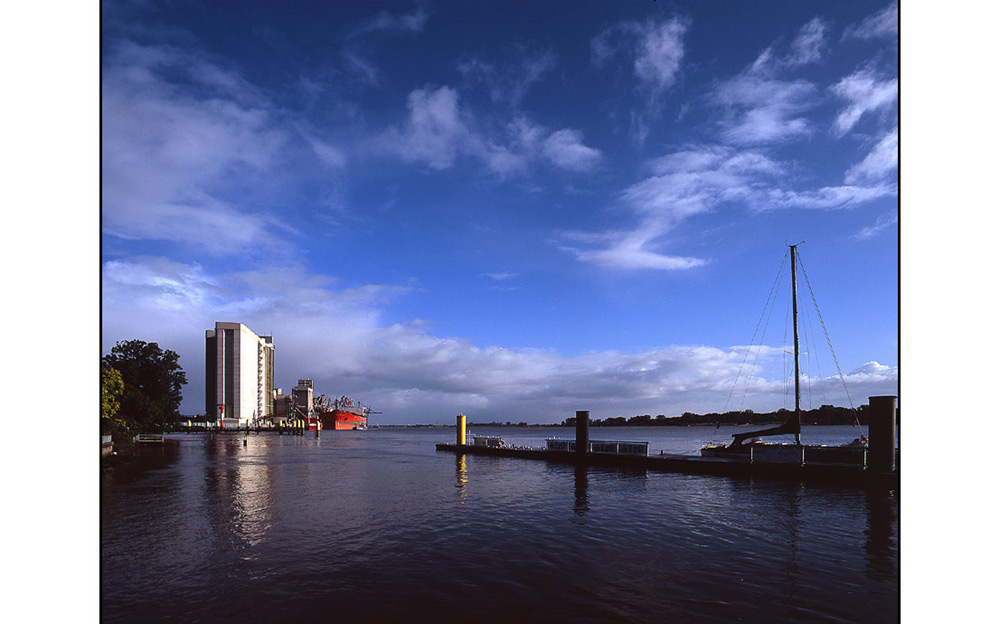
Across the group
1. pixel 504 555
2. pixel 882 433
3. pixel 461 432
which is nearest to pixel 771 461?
pixel 882 433

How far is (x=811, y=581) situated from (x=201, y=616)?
17370 mm

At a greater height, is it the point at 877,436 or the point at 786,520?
the point at 877,436

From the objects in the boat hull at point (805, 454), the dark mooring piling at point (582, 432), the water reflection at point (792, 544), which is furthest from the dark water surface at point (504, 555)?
the dark mooring piling at point (582, 432)

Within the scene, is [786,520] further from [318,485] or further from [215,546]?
[318,485]

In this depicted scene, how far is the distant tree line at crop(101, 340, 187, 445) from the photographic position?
7312 centimetres

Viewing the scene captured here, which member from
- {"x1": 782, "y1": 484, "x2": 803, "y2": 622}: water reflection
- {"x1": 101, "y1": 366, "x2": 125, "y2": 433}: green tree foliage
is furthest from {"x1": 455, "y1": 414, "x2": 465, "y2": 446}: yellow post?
{"x1": 782, "y1": 484, "x2": 803, "y2": 622}: water reflection

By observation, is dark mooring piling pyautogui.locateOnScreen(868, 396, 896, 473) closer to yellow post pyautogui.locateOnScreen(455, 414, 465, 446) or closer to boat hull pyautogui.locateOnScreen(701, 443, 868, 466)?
boat hull pyautogui.locateOnScreen(701, 443, 868, 466)

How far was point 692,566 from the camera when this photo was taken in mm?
16453

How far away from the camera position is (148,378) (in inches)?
3344

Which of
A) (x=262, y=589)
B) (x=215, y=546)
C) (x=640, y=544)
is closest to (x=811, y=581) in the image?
(x=640, y=544)

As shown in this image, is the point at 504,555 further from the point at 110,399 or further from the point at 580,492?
the point at 110,399

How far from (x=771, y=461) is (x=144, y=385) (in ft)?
307
